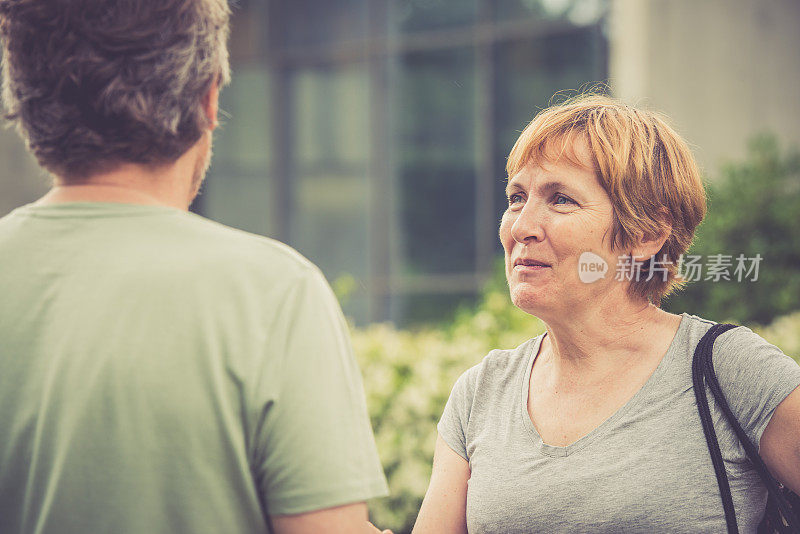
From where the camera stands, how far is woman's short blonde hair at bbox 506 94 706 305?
2078 mm

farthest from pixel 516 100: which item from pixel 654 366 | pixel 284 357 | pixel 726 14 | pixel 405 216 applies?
pixel 284 357

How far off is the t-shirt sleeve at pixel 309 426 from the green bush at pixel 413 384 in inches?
114

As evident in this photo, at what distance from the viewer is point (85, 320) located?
4.66 ft

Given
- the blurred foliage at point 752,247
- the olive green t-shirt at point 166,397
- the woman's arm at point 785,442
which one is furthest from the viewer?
the blurred foliage at point 752,247

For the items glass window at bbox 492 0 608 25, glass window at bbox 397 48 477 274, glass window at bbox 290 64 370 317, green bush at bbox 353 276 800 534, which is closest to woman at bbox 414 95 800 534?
green bush at bbox 353 276 800 534

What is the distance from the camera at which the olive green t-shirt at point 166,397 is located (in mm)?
1406

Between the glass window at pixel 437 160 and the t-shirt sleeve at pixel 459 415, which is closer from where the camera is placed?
the t-shirt sleeve at pixel 459 415

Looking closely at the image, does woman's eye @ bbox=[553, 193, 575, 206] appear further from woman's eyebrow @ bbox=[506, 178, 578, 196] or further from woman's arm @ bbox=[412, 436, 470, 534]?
woman's arm @ bbox=[412, 436, 470, 534]

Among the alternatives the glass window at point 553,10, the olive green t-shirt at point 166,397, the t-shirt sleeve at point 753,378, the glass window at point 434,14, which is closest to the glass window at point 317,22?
the glass window at point 434,14

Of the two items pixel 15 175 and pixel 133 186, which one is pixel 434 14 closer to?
pixel 15 175

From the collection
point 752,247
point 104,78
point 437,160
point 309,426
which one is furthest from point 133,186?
point 437,160

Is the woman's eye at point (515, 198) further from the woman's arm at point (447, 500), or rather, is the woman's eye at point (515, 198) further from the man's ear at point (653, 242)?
the woman's arm at point (447, 500)

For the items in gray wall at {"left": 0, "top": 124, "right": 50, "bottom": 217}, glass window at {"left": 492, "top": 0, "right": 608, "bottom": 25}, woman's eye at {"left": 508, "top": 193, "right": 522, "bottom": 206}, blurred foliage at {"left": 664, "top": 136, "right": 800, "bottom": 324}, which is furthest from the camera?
gray wall at {"left": 0, "top": 124, "right": 50, "bottom": 217}

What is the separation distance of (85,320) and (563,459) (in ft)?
3.73
